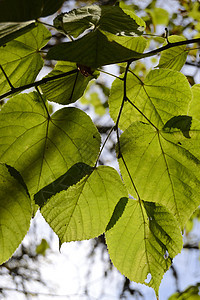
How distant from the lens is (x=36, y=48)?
68 centimetres

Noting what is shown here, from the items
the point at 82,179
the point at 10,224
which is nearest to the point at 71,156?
the point at 82,179

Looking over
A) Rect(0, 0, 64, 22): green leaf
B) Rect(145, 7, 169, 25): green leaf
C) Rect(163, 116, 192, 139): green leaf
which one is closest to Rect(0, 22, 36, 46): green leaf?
Rect(0, 0, 64, 22): green leaf

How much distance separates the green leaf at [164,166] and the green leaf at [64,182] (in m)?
0.08

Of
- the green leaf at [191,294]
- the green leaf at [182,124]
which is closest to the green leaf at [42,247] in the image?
the green leaf at [191,294]

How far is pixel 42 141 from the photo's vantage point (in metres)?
0.66

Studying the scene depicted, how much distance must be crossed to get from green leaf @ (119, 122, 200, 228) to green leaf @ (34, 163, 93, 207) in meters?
0.08

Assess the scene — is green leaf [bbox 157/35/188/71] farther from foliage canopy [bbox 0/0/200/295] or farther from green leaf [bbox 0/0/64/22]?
green leaf [bbox 0/0/64/22]

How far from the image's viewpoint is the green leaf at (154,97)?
678 millimetres

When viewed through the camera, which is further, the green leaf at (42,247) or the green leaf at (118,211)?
the green leaf at (42,247)

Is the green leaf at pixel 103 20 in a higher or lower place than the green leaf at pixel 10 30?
higher

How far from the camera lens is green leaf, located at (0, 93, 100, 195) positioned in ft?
2.03

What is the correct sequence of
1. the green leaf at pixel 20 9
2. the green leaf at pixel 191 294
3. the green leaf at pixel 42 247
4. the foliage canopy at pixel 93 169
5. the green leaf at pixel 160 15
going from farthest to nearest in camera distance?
the green leaf at pixel 42 247 → the green leaf at pixel 160 15 → the green leaf at pixel 191 294 → the foliage canopy at pixel 93 169 → the green leaf at pixel 20 9

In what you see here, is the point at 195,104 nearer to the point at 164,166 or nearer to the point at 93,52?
the point at 164,166

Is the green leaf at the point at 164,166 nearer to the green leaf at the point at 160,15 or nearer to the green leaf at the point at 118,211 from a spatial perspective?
the green leaf at the point at 118,211
